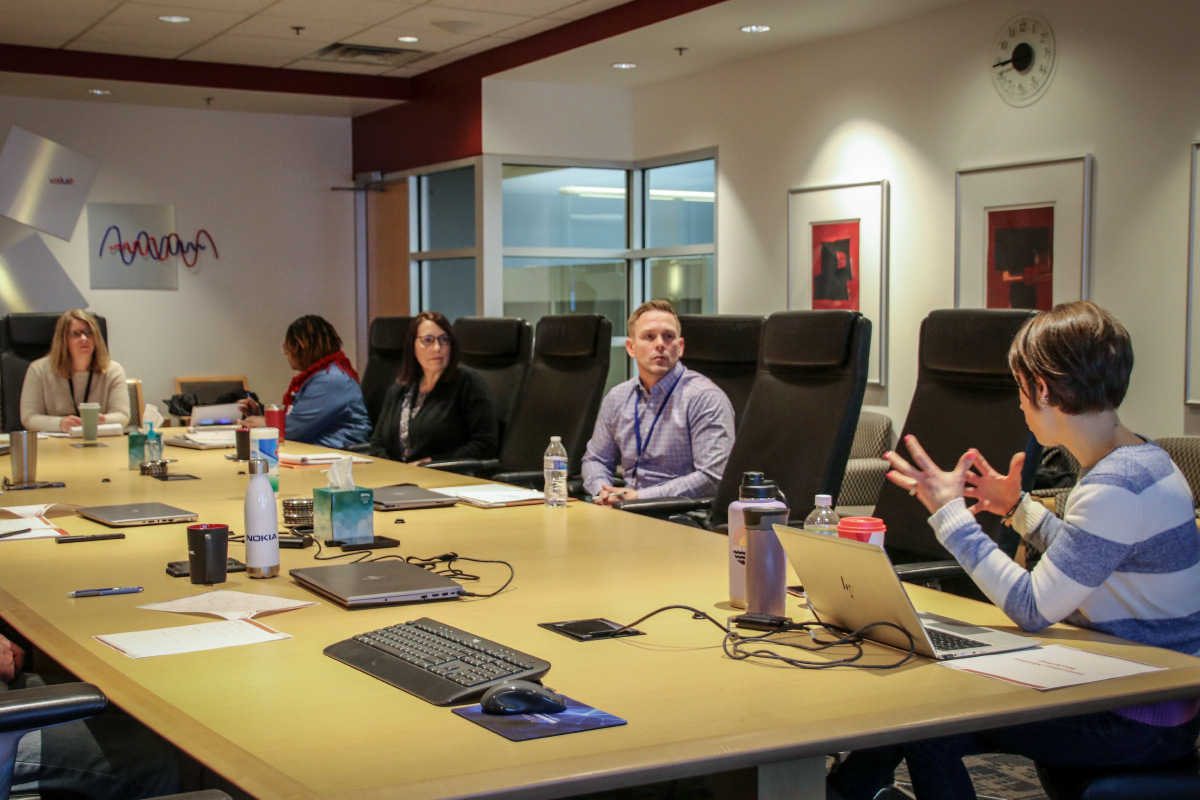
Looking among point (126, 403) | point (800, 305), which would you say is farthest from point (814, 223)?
point (126, 403)

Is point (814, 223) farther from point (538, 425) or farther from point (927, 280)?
point (538, 425)

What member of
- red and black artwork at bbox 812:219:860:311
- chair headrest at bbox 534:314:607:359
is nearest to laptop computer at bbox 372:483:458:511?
chair headrest at bbox 534:314:607:359

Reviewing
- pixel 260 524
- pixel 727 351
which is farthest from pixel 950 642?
pixel 727 351

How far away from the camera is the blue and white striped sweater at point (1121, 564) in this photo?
1630 mm

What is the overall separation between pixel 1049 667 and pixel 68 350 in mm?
4883

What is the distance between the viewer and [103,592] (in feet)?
6.41

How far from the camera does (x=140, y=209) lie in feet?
26.3

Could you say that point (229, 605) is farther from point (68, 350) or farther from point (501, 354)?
point (68, 350)

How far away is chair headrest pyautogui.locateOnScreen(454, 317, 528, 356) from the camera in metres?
4.84

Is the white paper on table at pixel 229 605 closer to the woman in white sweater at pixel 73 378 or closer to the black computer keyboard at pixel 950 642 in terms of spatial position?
the black computer keyboard at pixel 950 642

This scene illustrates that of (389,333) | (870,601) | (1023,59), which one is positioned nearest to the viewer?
(870,601)

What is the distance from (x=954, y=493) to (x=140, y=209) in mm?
7375

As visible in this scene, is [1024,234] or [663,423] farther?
[1024,234]

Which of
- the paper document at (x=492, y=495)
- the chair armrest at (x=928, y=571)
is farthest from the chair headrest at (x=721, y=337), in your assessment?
the chair armrest at (x=928, y=571)
